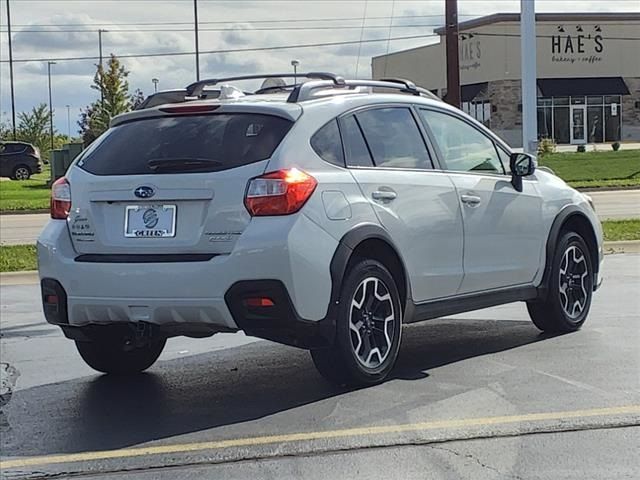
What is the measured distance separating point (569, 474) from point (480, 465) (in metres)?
0.40

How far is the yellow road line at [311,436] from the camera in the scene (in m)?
5.03

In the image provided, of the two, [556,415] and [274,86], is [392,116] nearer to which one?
[274,86]

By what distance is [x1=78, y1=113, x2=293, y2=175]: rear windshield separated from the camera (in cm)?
595

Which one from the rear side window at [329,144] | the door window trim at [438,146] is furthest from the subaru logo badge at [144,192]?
the door window trim at [438,146]

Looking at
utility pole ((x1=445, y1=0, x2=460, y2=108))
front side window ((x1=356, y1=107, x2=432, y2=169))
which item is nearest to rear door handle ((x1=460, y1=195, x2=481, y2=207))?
front side window ((x1=356, y1=107, x2=432, y2=169))

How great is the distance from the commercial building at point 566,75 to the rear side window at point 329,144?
172ft

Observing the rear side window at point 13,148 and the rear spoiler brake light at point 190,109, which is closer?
the rear spoiler brake light at point 190,109

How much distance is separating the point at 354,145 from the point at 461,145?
4.04 ft

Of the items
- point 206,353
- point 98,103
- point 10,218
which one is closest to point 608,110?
point 98,103

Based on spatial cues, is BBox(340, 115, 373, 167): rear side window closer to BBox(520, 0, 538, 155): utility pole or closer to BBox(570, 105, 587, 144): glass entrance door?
BBox(520, 0, 538, 155): utility pole

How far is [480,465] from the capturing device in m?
4.78

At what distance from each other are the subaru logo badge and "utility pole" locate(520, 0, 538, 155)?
32.5ft

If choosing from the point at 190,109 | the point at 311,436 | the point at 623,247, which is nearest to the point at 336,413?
the point at 311,436

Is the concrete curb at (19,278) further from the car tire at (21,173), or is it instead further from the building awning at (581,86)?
the building awning at (581,86)
